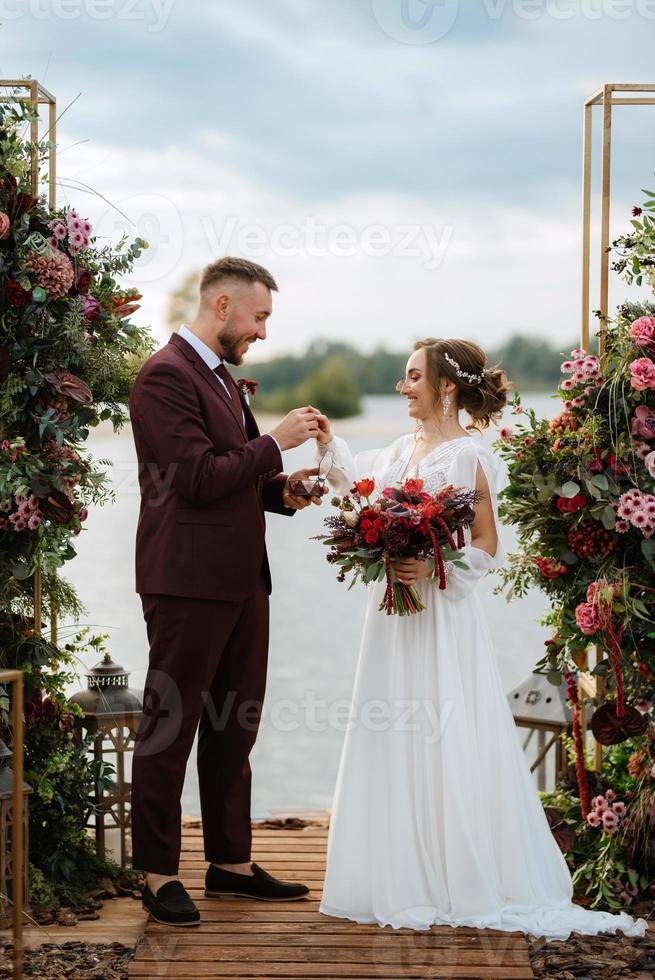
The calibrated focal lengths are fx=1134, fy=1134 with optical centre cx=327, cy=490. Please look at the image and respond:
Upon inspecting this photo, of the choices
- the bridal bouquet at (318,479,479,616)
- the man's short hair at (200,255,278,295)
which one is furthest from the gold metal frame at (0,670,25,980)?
the man's short hair at (200,255,278,295)

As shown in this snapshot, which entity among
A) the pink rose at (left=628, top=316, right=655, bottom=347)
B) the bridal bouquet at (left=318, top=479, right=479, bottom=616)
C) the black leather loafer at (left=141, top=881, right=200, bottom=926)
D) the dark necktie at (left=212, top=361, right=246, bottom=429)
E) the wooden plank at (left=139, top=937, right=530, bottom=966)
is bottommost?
the wooden plank at (left=139, top=937, right=530, bottom=966)

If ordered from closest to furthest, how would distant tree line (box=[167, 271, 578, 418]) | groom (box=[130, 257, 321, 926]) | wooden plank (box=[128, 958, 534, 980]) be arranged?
wooden plank (box=[128, 958, 534, 980])
groom (box=[130, 257, 321, 926])
distant tree line (box=[167, 271, 578, 418])

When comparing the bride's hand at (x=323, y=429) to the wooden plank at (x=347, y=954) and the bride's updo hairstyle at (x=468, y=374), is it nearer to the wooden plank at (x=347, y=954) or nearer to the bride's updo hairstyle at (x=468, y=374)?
the bride's updo hairstyle at (x=468, y=374)

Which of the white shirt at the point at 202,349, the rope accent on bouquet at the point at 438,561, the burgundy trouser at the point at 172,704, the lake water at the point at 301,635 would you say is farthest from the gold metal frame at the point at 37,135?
the rope accent on bouquet at the point at 438,561

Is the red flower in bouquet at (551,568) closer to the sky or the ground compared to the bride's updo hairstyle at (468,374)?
closer to the ground

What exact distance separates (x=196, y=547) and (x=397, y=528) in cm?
59

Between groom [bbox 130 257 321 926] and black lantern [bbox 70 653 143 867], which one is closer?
groom [bbox 130 257 321 926]

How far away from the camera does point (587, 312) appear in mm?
4031

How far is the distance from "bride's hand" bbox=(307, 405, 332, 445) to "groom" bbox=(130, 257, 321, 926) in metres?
0.02

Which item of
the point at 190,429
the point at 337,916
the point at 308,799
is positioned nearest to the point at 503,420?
the point at 190,429

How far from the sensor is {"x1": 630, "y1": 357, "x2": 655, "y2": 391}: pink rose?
10.8ft

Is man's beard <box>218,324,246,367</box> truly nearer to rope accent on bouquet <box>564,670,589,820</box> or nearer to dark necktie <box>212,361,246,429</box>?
dark necktie <box>212,361,246,429</box>

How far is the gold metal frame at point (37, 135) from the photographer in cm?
359

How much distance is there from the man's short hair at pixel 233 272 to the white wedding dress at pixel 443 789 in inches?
29.5
